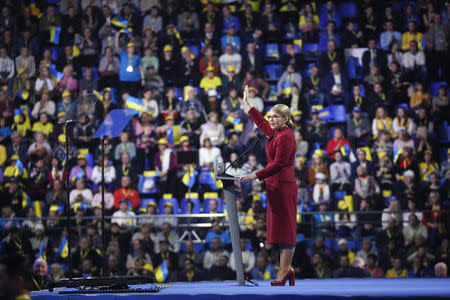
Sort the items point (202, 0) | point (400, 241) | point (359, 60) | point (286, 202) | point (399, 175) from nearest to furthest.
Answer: point (286, 202) → point (400, 241) → point (399, 175) → point (359, 60) → point (202, 0)

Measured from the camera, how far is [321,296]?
3.14 metres

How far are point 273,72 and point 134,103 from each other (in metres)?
2.01

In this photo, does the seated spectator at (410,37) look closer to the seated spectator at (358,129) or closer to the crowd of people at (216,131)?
the crowd of people at (216,131)

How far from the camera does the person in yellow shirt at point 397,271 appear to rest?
22.0ft

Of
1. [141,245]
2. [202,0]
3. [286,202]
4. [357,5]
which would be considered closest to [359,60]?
[357,5]

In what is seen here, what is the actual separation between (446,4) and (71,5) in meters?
5.53

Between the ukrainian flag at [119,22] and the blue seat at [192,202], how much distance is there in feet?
9.64

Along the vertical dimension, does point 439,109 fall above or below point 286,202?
above

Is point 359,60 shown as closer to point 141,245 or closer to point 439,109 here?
point 439,109

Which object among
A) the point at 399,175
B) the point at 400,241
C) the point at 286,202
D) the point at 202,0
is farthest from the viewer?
the point at 202,0

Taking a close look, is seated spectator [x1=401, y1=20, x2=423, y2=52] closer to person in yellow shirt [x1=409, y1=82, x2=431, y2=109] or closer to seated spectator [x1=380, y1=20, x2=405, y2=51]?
seated spectator [x1=380, y1=20, x2=405, y2=51]

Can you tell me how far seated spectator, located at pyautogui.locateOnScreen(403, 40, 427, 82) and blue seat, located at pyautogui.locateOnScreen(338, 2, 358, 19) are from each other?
1.00 metres

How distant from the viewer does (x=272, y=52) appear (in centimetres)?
890

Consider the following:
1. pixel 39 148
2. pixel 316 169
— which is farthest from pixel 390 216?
pixel 39 148
